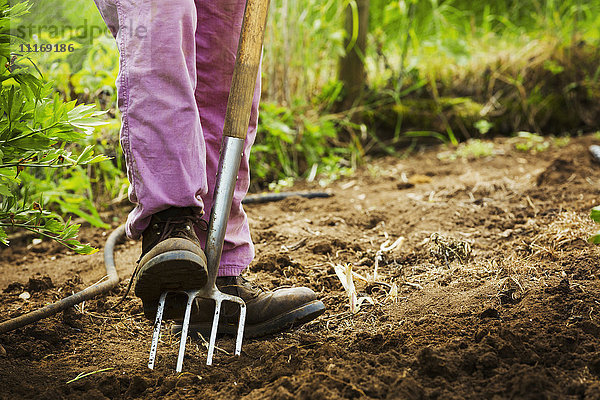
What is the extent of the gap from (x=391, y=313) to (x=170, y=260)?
67 centimetres

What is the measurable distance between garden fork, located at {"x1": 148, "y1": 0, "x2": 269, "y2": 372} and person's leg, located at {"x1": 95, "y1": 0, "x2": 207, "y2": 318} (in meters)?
0.06

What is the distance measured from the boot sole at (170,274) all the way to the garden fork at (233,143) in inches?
1.3

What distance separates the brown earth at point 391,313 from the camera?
121cm

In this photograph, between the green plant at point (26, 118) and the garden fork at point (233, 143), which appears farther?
the garden fork at point (233, 143)

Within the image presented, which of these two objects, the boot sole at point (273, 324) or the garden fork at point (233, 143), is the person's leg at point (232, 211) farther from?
the garden fork at point (233, 143)

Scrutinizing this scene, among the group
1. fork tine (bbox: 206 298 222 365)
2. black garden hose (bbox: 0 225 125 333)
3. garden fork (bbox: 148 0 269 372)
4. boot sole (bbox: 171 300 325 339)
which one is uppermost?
garden fork (bbox: 148 0 269 372)

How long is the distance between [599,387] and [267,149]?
2.65m

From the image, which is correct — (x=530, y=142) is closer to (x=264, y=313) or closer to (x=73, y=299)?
(x=264, y=313)

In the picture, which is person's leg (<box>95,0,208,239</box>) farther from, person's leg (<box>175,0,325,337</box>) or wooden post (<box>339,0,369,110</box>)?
wooden post (<box>339,0,369,110</box>)

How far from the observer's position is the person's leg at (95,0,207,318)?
1.36 meters

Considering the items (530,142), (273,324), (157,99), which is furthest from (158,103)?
(530,142)

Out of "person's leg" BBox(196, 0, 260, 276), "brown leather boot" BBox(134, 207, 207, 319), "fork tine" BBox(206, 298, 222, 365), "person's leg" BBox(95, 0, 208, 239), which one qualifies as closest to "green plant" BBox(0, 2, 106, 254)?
"person's leg" BBox(95, 0, 208, 239)

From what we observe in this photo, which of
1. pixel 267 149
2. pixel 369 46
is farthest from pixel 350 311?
pixel 369 46

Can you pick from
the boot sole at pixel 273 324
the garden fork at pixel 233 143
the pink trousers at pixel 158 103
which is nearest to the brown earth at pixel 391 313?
the boot sole at pixel 273 324
